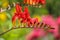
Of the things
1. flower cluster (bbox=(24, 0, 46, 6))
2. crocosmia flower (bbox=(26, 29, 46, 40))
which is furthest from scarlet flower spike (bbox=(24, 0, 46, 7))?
crocosmia flower (bbox=(26, 29, 46, 40))

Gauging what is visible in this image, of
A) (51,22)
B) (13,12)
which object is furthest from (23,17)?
(51,22)

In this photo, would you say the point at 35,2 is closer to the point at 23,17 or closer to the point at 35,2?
the point at 35,2

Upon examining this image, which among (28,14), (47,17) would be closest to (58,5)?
(47,17)

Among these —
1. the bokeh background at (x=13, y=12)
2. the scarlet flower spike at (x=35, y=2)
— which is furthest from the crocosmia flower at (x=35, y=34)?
the scarlet flower spike at (x=35, y=2)

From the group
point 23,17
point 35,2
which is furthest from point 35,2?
point 23,17

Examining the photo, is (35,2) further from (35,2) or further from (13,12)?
(13,12)

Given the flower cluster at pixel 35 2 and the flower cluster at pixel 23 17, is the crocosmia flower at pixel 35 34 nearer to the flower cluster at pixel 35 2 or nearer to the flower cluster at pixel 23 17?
the flower cluster at pixel 23 17

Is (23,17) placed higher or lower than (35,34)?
higher

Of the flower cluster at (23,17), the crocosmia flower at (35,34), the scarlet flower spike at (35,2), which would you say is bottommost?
the crocosmia flower at (35,34)

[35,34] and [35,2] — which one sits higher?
[35,2]

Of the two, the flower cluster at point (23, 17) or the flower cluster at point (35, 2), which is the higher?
the flower cluster at point (35, 2)

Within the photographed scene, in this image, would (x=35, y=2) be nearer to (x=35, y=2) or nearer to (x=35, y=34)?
(x=35, y=2)

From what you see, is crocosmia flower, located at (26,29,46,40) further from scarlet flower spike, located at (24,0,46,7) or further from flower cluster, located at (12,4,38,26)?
scarlet flower spike, located at (24,0,46,7)
